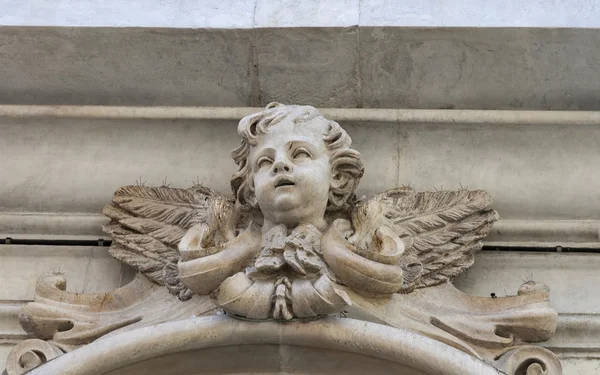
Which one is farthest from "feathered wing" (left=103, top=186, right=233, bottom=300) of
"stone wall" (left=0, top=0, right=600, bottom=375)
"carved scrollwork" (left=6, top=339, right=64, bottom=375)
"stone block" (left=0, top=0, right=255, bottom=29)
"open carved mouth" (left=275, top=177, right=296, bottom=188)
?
"stone block" (left=0, top=0, right=255, bottom=29)

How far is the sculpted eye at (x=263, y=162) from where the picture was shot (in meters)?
3.71

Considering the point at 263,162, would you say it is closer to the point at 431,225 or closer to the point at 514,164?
the point at 431,225

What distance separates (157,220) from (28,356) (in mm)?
549

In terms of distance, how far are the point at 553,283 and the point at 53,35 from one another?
168 cm

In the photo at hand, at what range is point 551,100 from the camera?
4199mm

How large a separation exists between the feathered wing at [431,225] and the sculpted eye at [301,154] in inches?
8.7

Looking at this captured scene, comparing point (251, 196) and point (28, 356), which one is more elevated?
point (251, 196)

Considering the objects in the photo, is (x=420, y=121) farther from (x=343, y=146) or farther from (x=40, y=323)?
(x=40, y=323)

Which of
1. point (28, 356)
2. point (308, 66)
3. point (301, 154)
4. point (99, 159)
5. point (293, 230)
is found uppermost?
point (308, 66)

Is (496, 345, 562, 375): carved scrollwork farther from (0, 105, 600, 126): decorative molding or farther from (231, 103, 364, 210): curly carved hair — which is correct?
(0, 105, 600, 126): decorative molding

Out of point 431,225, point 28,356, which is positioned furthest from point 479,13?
point 28,356

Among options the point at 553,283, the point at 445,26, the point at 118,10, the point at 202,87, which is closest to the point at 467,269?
the point at 553,283

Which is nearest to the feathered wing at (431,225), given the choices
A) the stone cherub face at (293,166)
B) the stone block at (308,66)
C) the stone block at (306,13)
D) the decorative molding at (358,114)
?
the stone cherub face at (293,166)

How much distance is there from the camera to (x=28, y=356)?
369 centimetres
